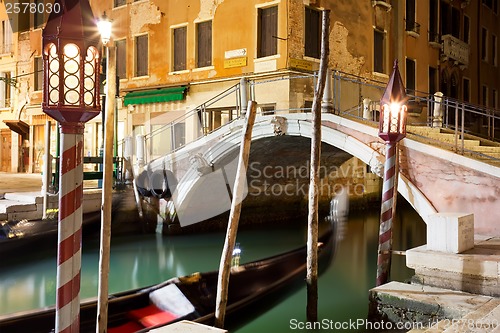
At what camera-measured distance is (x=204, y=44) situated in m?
9.73

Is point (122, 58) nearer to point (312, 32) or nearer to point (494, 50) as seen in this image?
point (312, 32)

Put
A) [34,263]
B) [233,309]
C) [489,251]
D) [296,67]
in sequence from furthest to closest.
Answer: [296,67] → [34,263] → [233,309] → [489,251]

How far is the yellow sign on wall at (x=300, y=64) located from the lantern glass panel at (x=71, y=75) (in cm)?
660

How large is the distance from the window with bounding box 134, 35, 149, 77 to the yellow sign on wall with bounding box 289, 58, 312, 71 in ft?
11.9

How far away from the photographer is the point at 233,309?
423cm

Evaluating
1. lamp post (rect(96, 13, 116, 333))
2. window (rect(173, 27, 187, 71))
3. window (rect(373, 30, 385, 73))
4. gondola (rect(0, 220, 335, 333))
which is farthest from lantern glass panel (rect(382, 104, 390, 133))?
window (rect(173, 27, 187, 71))

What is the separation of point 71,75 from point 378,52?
920 centimetres

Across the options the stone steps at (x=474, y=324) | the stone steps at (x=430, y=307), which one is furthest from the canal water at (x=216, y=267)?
the stone steps at (x=474, y=324)

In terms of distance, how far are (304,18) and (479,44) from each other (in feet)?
25.4

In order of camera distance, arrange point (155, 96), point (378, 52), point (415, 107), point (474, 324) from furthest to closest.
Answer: point (415, 107), point (378, 52), point (155, 96), point (474, 324)

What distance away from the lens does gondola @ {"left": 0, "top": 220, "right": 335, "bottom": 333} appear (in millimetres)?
3426

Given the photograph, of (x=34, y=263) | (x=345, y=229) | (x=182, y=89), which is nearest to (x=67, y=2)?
(x=34, y=263)

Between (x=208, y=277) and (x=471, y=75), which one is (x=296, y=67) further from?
(x=471, y=75)

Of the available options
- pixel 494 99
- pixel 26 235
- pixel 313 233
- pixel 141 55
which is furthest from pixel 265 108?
pixel 494 99
